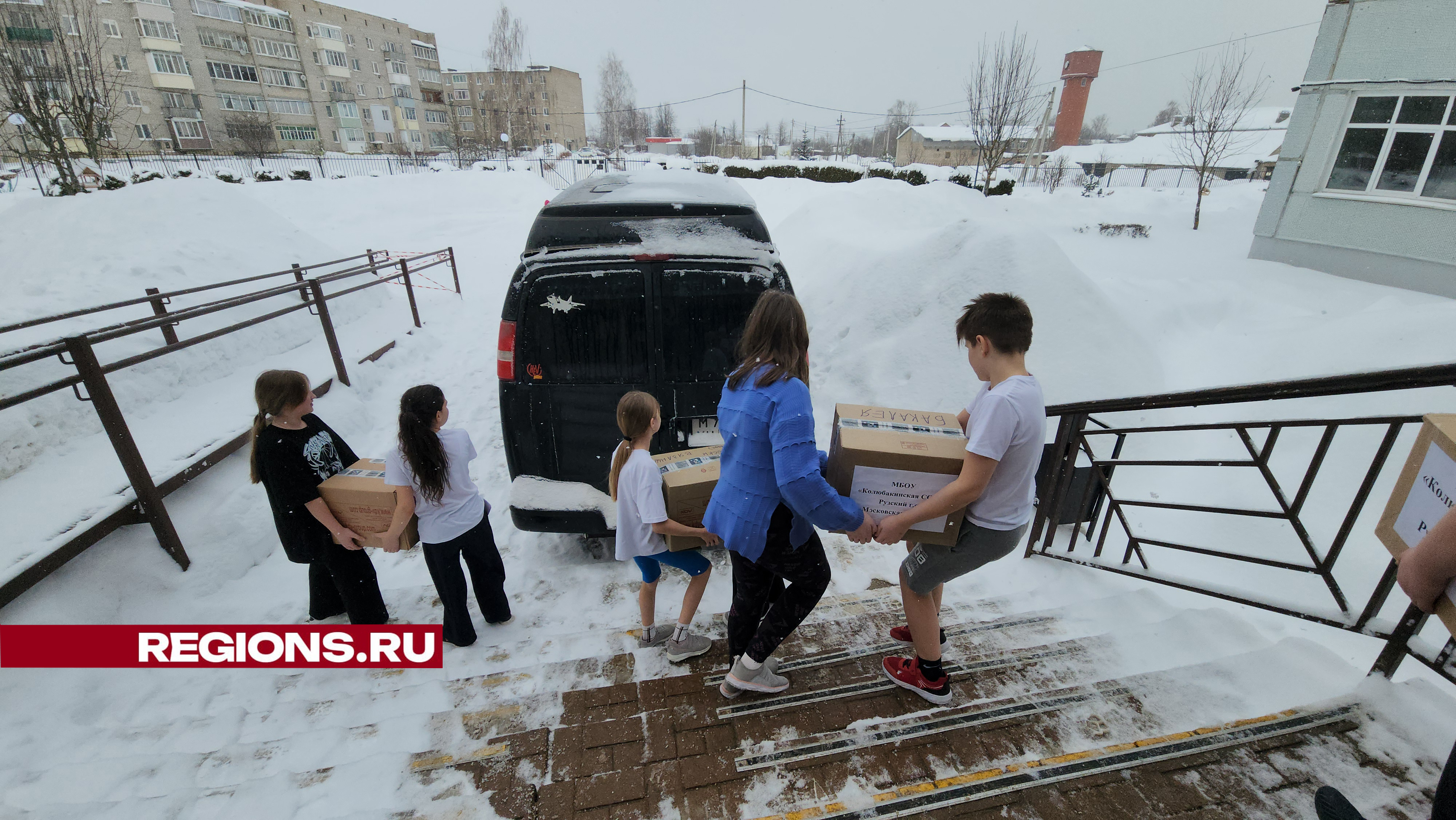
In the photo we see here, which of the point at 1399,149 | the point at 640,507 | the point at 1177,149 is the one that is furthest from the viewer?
the point at 1177,149

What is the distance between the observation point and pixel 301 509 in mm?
2793

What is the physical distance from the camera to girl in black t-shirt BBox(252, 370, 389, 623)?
2.65m

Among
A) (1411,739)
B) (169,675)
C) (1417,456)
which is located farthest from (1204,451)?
(169,675)

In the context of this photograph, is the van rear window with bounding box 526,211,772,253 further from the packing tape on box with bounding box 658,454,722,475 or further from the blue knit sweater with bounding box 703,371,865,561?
the blue knit sweater with bounding box 703,371,865,561

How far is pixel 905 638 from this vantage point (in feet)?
9.26

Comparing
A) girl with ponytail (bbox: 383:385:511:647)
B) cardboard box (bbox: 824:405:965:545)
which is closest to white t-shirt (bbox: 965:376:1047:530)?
cardboard box (bbox: 824:405:965:545)

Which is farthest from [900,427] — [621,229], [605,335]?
[621,229]

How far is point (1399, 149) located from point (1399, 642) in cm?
1424

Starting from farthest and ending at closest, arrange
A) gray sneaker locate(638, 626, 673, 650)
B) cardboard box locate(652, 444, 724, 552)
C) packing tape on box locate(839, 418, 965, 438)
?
gray sneaker locate(638, 626, 673, 650) < cardboard box locate(652, 444, 724, 552) < packing tape on box locate(839, 418, 965, 438)

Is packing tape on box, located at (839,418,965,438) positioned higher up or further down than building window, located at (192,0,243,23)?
further down

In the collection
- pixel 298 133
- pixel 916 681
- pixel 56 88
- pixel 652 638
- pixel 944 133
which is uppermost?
pixel 944 133

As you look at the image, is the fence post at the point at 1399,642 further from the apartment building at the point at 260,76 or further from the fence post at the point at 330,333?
the apartment building at the point at 260,76

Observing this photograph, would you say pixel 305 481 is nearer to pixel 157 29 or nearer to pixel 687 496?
pixel 687 496

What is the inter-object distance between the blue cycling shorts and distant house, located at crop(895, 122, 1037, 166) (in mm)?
65593
